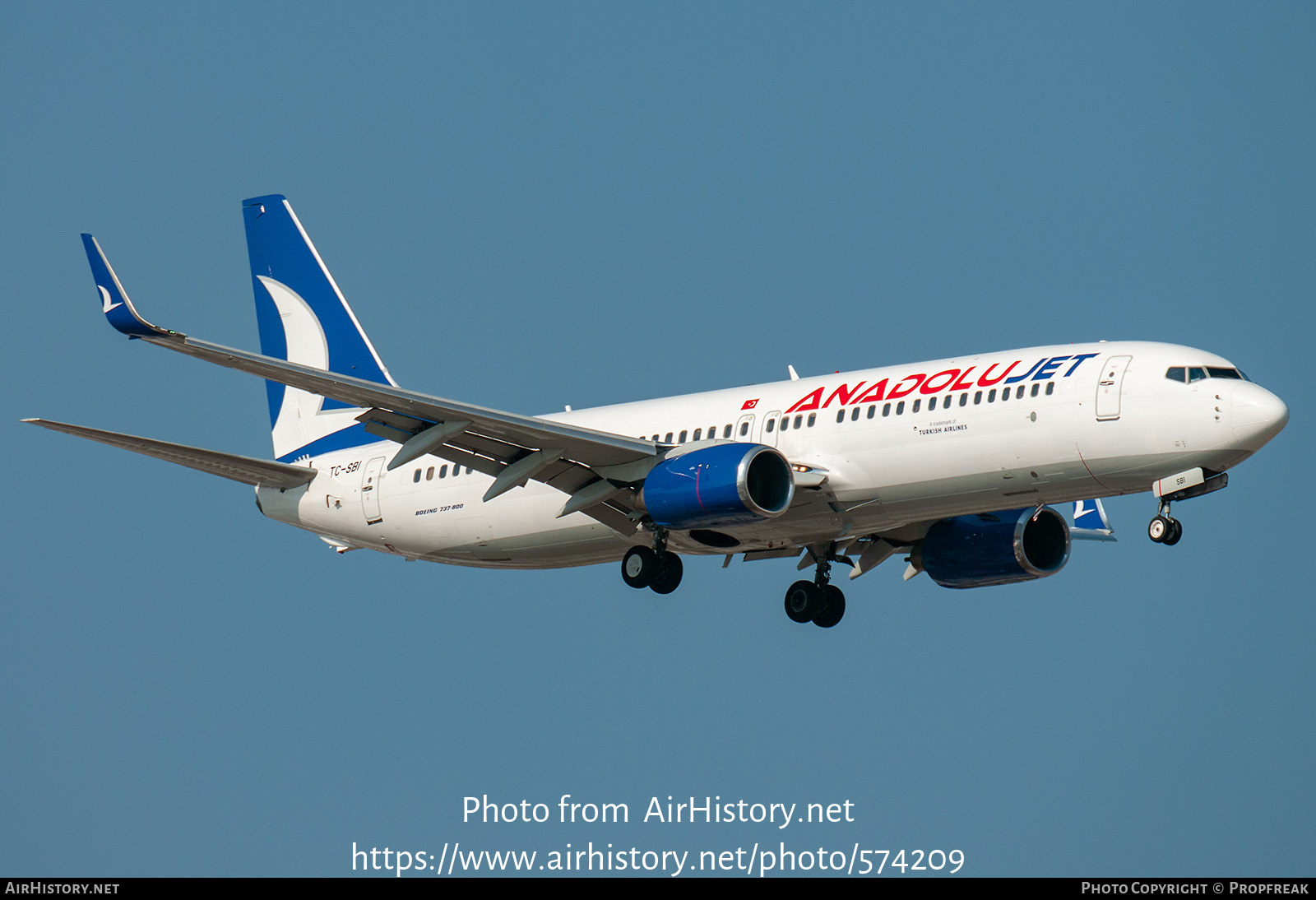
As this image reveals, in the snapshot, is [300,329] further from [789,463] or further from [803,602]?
[789,463]

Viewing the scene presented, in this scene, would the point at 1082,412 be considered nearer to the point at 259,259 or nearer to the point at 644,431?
the point at 644,431

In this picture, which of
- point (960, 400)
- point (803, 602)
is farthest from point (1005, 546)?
point (960, 400)

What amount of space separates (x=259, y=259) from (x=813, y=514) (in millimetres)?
19865

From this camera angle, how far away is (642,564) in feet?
124

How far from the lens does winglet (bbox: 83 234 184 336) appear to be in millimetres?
30047

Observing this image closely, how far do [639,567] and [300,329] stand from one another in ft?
46.9

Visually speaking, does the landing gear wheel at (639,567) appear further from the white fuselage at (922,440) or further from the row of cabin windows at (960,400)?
the row of cabin windows at (960,400)

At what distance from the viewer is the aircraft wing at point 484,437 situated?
3145 centimetres

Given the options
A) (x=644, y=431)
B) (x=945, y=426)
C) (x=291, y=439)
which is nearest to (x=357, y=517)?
(x=291, y=439)

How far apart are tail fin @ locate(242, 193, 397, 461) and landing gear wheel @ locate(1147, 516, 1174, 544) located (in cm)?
2009

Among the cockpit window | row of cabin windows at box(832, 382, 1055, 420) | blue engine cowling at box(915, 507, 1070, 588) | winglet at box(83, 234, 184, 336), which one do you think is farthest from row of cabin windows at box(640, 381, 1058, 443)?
winglet at box(83, 234, 184, 336)

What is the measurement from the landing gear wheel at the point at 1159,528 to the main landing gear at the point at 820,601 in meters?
9.57

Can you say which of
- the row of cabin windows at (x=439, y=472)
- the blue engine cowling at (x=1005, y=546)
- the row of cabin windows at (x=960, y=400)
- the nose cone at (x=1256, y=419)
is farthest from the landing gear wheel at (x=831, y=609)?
the nose cone at (x=1256, y=419)

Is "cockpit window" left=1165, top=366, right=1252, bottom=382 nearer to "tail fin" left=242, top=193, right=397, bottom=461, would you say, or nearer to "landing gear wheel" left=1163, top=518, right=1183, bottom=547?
"landing gear wheel" left=1163, top=518, right=1183, bottom=547
